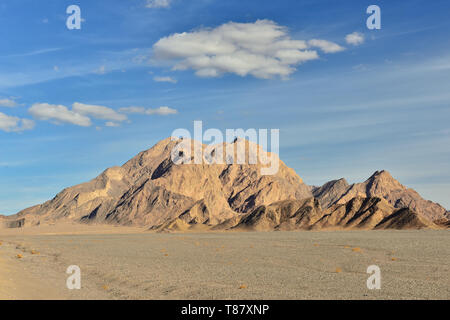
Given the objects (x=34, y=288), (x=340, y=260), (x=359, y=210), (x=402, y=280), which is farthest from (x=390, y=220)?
(x=34, y=288)

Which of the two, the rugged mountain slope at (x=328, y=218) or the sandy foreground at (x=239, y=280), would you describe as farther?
the rugged mountain slope at (x=328, y=218)

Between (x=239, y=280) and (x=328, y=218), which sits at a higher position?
(x=328, y=218)

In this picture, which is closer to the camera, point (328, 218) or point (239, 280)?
point (239, 280)

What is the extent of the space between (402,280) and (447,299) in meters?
6.06

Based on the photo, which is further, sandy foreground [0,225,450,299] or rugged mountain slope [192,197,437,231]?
rugged mountain slope [192,197,437,231]
